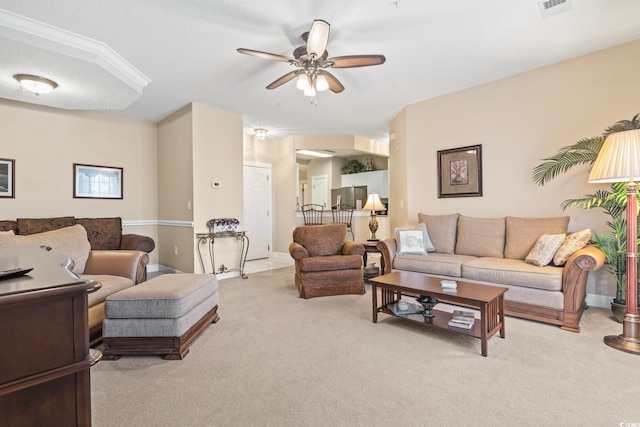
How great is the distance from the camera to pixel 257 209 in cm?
645

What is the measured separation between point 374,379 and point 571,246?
2.26 meters

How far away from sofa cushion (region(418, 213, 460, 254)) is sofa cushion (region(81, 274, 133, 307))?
3.47 meters

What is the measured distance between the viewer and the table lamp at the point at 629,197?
89.6 inches

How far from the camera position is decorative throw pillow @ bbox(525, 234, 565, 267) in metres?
2.87

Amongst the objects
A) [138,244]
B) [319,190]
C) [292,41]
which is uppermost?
[292,41]

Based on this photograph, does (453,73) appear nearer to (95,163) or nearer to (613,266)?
(613,266)

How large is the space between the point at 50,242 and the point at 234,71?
2.48 m

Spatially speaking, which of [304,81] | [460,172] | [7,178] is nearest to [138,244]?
[7,178]

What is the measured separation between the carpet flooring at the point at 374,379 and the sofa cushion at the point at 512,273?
37 cm

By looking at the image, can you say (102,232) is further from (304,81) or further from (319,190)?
(319,190)

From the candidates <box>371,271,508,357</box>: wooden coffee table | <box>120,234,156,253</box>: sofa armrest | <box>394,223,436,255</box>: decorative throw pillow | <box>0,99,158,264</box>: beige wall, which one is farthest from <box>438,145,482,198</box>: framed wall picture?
<box>0,99,158,264</box>: beige wall

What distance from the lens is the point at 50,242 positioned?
2.77 m

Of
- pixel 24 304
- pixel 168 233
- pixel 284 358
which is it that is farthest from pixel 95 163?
pixel 24 304

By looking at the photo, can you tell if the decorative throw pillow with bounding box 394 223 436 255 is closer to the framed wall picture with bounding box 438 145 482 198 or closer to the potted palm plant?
the framed wall picture with bounding box 438 145 482 198
